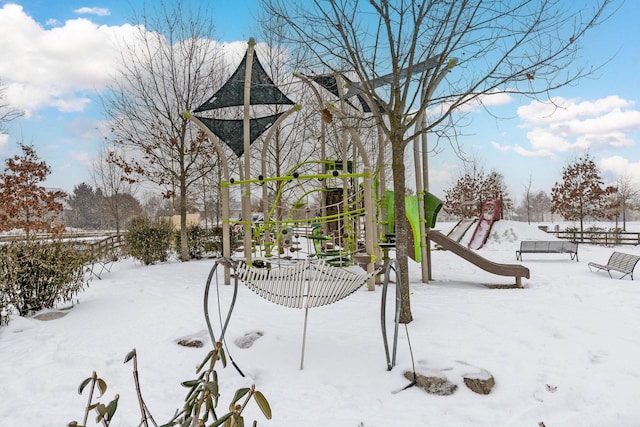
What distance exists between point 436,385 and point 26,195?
47.1 feet

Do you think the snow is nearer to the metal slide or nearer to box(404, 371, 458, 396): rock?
box(404, 371, 458, 396): rock

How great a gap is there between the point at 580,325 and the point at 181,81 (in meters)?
11.5

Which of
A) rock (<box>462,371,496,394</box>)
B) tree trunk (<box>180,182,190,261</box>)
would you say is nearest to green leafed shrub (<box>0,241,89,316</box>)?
rock (<box>462,371,496,394</box>)

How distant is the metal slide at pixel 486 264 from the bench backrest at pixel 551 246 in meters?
4.69

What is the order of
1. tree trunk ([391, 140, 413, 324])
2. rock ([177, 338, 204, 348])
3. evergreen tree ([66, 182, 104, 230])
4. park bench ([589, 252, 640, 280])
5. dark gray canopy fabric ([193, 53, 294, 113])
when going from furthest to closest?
evergreen tree ([66, 182, 104, 230])
park bench ([589, 252, 640, 280])
dark gray canopy fabric ([193, 53, 294, 113])
tree trunk ([391, 140, 413, 324])
rock ([177, 338, 204, 348])

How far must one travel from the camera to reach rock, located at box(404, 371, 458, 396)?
3.23m

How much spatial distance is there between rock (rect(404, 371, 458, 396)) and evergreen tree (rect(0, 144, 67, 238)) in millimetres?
12455

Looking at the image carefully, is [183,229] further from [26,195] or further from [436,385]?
[436,385]

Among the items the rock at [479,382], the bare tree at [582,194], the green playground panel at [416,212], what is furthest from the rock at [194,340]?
the bare tree at [582,194]

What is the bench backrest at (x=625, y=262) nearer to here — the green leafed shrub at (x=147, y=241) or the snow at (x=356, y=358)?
the snow at (x=356, y=358)

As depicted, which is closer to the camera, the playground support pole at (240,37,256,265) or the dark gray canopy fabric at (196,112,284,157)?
the playground support pole at (240,37,256,265)

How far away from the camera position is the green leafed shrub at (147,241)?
35.2ft

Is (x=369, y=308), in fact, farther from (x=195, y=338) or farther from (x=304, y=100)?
(x=304, y=100)

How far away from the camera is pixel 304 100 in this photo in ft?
42.6
